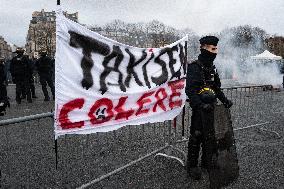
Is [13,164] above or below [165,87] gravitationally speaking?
below

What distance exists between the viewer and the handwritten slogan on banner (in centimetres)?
339

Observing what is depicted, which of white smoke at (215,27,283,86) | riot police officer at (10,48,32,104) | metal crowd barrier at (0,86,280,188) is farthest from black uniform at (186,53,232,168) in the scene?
white smoke at (215,27,283,86)

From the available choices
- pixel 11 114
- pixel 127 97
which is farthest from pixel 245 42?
pixel 127 97

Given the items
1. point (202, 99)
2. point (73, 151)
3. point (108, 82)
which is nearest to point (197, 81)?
point (202, 99)

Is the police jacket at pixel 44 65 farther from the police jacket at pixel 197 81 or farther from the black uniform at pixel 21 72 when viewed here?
the police jacket at pixel 197 81

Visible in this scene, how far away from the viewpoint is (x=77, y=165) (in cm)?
544

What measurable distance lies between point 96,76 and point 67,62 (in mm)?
477

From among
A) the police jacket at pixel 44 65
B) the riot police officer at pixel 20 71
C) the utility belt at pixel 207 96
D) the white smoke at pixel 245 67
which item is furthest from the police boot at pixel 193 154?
the white smoke at pixel 245 67

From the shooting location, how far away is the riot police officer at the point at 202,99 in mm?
4461

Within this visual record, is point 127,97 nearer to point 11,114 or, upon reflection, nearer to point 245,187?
point 245,187

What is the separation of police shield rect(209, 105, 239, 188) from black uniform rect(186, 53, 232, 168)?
72mm

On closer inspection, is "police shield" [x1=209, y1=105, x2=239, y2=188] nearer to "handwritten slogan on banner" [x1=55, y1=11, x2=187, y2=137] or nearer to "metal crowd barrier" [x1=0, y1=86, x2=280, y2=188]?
"handwritten slogan on banner" [x1=55, y1=11, x2=187, y2=137]

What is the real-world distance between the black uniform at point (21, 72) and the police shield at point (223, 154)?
10.1m

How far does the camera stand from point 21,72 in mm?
13086
